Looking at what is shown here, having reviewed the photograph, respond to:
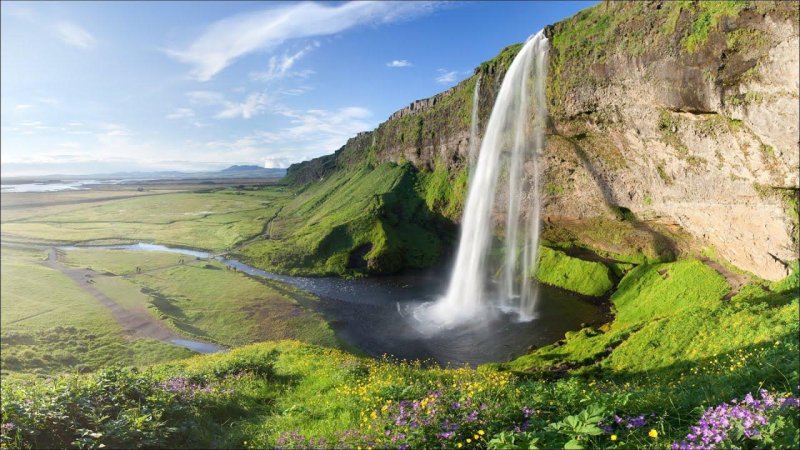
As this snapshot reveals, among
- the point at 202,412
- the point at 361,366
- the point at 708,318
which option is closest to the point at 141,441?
the point at 202,412

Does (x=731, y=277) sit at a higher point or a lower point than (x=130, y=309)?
higher

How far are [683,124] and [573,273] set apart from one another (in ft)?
57.1

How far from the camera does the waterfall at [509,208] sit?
126ft

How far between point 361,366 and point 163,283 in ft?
118

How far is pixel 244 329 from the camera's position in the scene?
102ft

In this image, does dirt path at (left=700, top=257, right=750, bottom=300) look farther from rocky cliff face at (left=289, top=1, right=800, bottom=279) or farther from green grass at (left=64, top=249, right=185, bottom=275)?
green grass at (left=64, top=249, right=185, bottom=275)

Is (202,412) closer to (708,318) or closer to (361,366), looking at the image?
(361,366)

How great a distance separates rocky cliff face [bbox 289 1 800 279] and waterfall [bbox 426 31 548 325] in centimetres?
215

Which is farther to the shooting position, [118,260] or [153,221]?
[153,221]

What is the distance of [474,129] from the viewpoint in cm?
5981

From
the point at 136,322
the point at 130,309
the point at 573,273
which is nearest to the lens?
the point at 136,322

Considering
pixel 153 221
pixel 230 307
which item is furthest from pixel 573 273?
pixel 153 221

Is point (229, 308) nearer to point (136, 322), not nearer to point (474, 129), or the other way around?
point (136, 322)

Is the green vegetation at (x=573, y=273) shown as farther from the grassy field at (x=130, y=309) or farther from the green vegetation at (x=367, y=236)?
the grassy field at (x=130, y=309)
